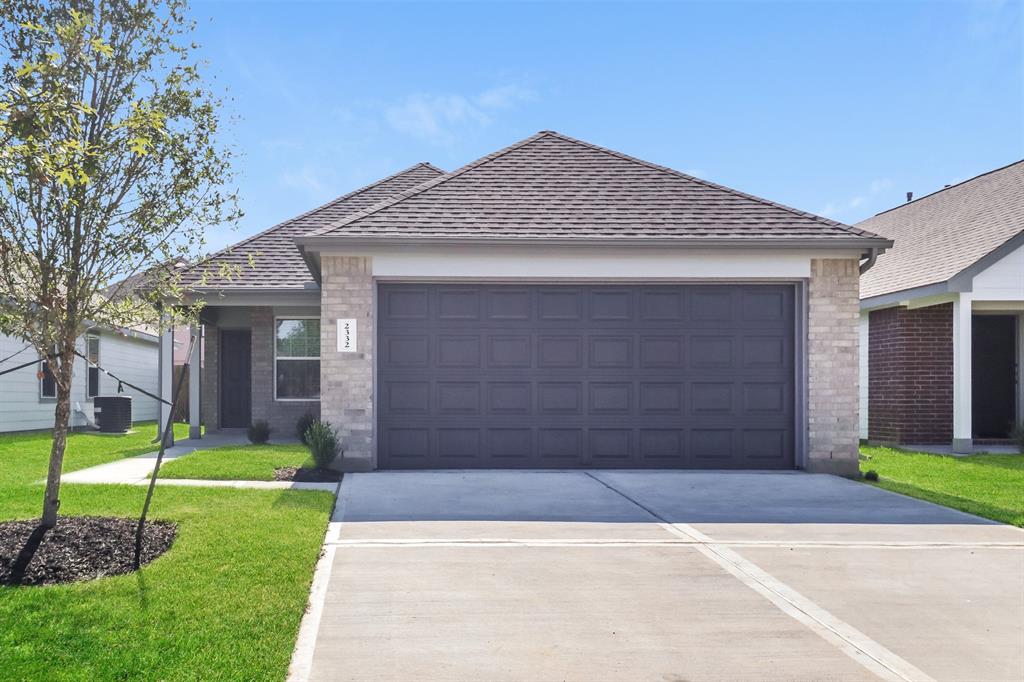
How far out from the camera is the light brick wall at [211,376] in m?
16.5

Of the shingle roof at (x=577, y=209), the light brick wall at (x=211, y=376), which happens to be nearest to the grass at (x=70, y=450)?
the light brick wall at (x=211, y=376)

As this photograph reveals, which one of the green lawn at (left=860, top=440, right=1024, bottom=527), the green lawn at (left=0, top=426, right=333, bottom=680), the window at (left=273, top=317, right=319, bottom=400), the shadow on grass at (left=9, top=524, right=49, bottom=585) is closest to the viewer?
the green lawn at (left=0, top=426, right=333, bottom=680)

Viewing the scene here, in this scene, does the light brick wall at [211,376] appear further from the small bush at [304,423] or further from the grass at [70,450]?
the small bush at [304,423]

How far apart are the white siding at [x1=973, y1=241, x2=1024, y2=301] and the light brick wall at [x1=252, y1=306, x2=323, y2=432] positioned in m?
12.6

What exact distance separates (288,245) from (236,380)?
321 centimetres

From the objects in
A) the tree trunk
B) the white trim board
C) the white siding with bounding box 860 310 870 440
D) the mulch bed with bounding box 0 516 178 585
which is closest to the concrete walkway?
the mulch bed with bounding box 0 516 178 585

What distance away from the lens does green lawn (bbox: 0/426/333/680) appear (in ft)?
13.4

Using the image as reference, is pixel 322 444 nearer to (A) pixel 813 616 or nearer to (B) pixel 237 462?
(B) pixel 237 462

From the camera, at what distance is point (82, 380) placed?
20.9 m

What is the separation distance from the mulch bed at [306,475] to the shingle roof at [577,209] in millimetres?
3075

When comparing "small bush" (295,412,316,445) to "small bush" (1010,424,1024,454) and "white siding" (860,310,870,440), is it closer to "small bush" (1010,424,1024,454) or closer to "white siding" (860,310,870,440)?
"white siding" (860,310,870,440)

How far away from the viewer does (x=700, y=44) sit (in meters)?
13.0

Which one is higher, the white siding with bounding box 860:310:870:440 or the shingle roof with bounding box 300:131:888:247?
the shingle roof with bounding box 300:131:888:247

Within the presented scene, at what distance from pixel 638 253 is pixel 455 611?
736 centimetres
